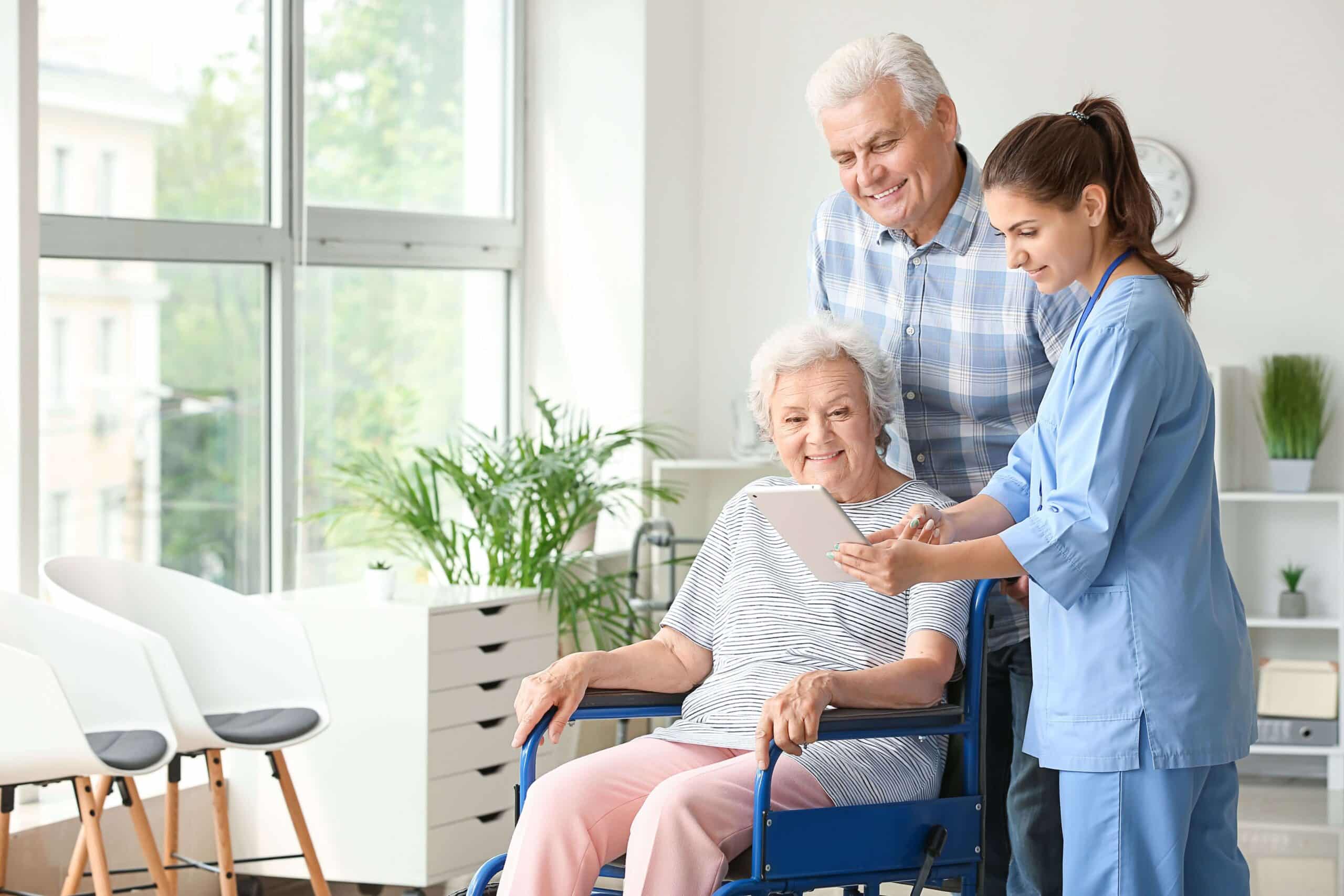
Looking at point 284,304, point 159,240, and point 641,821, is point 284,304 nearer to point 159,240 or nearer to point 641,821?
point 159,240

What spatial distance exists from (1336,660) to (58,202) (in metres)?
3.95

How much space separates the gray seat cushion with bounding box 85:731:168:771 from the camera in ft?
8.66

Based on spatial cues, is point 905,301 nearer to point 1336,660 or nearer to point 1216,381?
point 1216,381

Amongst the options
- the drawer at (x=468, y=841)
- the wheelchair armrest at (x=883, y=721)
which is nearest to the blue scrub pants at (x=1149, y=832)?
the wheelchair armrest at (x=883, y=721)

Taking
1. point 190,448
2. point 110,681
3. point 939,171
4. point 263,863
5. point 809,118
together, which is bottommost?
point 263,863

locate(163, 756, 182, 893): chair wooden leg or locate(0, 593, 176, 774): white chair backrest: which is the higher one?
locate(0, 593, 176, 774): white chair backrest

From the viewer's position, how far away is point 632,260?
5.07 m

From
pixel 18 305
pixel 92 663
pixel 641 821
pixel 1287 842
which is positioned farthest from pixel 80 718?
pixel 1287 842

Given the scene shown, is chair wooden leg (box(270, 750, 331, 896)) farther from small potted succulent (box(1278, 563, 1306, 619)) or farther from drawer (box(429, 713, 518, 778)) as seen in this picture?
small potted succulent (box(1278, 563, 1306, 619))

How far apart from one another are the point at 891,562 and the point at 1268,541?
3.49m

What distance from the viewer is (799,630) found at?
2268mm

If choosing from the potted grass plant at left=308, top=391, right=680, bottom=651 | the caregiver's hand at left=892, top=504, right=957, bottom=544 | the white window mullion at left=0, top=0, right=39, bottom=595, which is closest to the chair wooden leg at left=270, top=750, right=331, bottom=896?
the white window mullion at left=0, top=0, right=39, bottom=595

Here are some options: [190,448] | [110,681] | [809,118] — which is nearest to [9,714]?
[110,681]

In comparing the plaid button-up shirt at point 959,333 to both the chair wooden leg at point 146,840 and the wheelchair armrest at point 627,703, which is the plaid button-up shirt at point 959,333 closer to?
the wheelchair armrest at point 627,703
